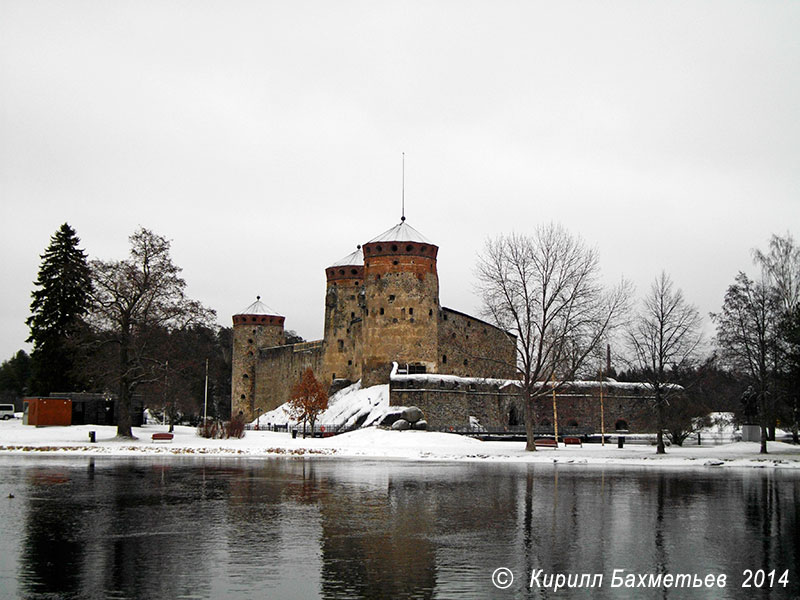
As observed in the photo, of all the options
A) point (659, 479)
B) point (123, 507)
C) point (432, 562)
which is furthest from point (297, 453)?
point (432, 562)

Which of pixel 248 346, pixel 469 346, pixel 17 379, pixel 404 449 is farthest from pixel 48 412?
pixel 17 379

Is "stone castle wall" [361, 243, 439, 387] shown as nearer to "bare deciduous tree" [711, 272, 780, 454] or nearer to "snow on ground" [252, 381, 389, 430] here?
"snow on ground" [252, 381, 389, 430]

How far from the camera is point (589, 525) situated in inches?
A: 527

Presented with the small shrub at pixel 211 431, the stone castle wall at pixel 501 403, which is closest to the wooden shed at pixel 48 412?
the small shrub at pixel 211 431

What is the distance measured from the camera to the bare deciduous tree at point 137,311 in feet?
140

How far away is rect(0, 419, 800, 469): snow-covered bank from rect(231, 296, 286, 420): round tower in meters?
28.6

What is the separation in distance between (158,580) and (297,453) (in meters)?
26.9

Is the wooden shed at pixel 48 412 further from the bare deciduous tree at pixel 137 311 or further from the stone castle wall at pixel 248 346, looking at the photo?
the stone castle wall at pixel 248 346

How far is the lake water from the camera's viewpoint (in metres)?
8.91

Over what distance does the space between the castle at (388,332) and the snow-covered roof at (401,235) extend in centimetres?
7

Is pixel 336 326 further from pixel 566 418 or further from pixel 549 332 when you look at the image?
pixel 549 332

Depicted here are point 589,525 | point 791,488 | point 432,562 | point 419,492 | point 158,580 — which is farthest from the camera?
point 791,488

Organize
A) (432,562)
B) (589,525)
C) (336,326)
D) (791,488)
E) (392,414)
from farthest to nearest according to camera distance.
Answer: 1. (336,326)
2. (392,414)
3. (791,488)
4. (589,525)
5. (432,562)

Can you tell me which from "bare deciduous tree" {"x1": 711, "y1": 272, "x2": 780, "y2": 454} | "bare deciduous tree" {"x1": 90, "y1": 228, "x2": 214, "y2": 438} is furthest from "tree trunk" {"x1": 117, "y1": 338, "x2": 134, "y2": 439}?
"bare deciduous tree" {"x1": 711, "y1": 272, "x2": 780, "y2": 454}
